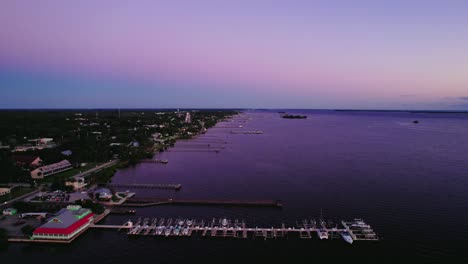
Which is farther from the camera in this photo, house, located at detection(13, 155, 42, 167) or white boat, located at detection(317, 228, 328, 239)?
house, located at detection(13, 155, 42, 167)

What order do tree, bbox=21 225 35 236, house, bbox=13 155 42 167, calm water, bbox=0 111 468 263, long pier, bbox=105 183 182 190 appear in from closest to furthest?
calm water, bbox=0 111 468 263 → tree, bbox=21 225 35 236 → long pier, bbox=105 183 182 190 → house, bbox=13 155 42 167

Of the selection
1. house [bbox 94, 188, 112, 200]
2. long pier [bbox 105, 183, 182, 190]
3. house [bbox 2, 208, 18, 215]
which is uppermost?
house [bbox 94, 188, 112, 200]

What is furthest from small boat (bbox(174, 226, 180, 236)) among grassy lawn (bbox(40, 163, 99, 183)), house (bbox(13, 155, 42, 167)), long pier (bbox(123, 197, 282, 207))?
house (bbox(13, 155, 42, 167))

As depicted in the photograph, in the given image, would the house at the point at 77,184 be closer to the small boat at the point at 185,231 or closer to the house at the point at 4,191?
the house at the point at 4,191

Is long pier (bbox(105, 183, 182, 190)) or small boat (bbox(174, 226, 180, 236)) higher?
long pier (bbox(105, 183, 182, 190))

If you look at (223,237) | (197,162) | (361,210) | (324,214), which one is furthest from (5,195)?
(361,210)

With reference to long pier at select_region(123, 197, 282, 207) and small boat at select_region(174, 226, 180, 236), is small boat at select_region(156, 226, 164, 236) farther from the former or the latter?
long pier at select_region(123, 197, 282, 207)

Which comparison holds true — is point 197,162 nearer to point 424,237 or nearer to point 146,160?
point 146,160
